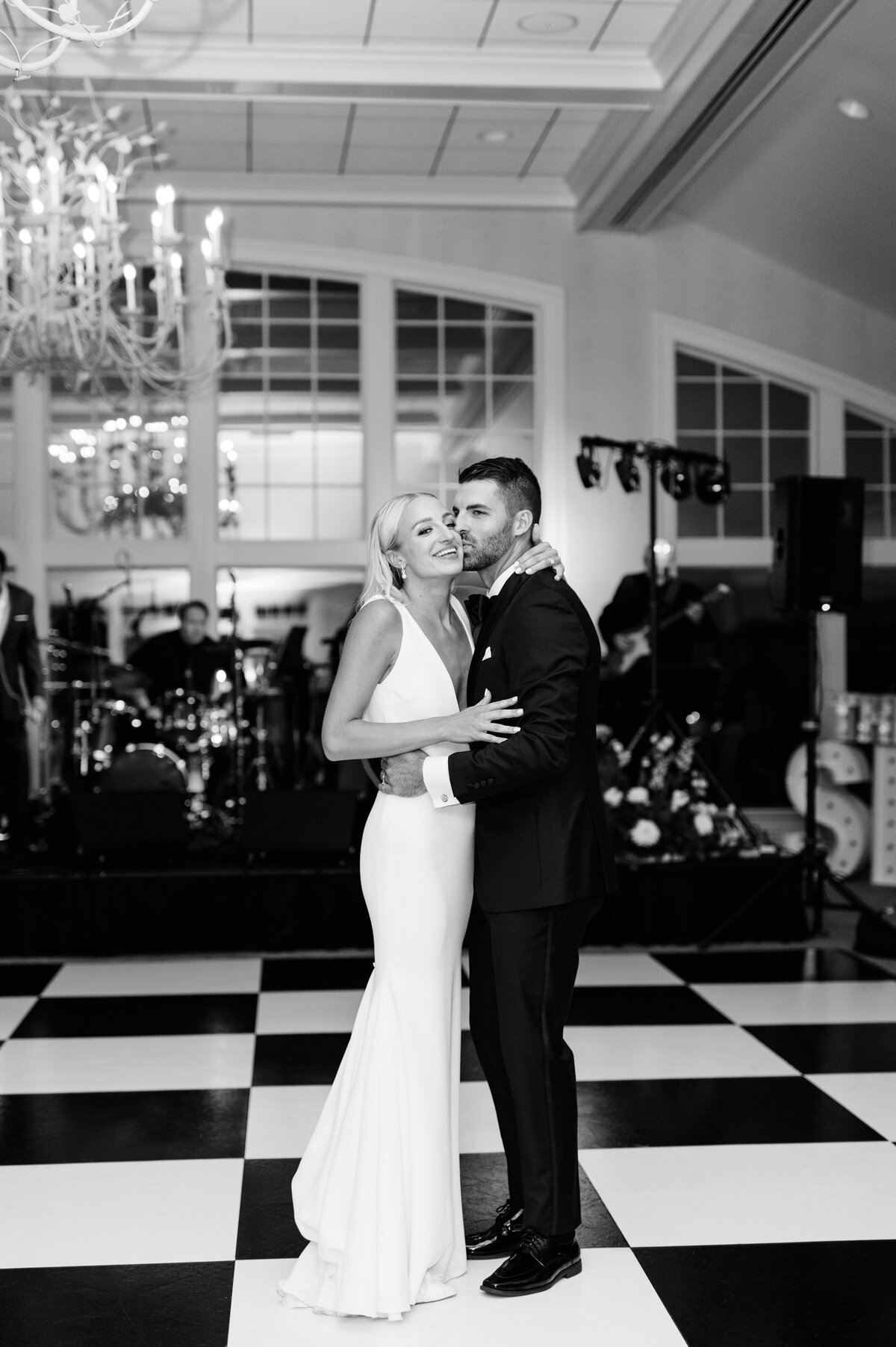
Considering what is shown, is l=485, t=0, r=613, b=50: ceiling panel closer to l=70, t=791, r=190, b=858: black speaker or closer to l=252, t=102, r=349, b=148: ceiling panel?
l=252, t=102, r=349, b=148: ceiling panel

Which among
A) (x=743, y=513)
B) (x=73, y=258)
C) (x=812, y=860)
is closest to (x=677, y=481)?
(x=812, y=860)

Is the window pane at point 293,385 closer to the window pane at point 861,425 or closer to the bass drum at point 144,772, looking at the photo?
the bass drum at point 144,772

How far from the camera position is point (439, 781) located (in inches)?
94.0

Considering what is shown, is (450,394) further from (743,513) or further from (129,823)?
(129,823)

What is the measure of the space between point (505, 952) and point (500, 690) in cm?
46

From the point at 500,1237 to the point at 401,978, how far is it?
1.93 feet

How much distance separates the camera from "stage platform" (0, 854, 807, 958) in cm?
565

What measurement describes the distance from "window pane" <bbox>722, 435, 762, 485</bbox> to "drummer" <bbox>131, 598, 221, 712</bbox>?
11.3 ft

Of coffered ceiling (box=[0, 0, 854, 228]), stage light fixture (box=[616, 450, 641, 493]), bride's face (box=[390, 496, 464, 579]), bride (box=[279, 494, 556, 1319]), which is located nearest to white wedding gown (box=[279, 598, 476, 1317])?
bride (box=[279, 494, 556, 1319])

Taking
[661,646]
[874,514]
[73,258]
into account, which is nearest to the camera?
[73,258]

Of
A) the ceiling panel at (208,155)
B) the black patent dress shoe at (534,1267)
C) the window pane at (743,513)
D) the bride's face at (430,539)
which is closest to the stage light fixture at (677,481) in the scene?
the window pane at (743,513)

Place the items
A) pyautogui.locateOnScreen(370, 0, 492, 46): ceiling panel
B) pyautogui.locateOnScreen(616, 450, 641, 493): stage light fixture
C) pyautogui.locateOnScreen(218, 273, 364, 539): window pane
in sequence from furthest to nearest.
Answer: pyautogui.locateOnScreen(218, 273, 364, 539): window pane
pyautogui.locateOnScreen(616, 450, 641, 493): stage light fixture
pyautogui.locateOnScreen(370, 0, 492, 46): ceiling panel

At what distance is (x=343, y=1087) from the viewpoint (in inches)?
97.6

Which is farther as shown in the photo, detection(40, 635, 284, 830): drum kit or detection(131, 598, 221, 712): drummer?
detection(131, 598, 221, 712): drummer
